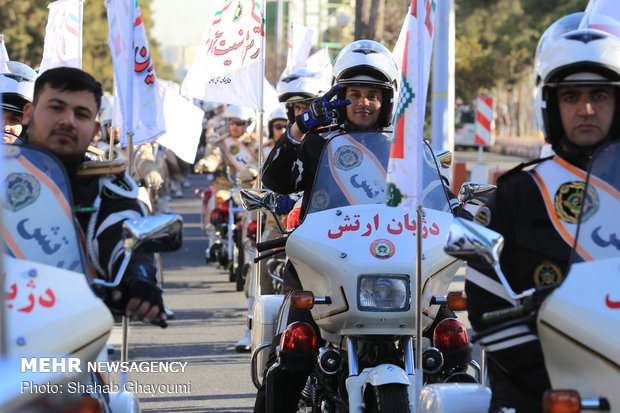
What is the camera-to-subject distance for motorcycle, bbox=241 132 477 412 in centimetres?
498

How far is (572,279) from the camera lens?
10.5ft

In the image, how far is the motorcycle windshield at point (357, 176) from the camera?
18.1 feet

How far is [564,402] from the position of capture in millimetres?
2959

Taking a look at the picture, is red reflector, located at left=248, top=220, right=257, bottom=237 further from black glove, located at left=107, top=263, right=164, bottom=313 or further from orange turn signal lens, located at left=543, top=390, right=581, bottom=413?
orange turn signal lens, located at left=543, top=390, right=581, bottom=413

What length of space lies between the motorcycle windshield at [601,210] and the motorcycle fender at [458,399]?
2.39 ft

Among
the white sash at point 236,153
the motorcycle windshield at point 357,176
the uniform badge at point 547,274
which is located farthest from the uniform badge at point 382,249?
the white sash at point 236,153

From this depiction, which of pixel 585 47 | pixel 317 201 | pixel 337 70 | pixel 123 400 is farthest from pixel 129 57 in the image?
pixel 585 47

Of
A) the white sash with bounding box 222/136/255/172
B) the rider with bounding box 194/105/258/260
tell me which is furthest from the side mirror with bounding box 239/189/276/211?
the white sash with bounding box 222/136/255/172

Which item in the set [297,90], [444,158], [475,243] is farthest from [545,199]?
[297,90]

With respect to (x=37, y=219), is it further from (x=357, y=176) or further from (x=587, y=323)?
(x=357, y=176)

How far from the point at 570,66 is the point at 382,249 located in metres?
1.64

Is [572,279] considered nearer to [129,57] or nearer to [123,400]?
[123,400]

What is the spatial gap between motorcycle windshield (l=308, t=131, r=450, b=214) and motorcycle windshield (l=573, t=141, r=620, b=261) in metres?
2.02

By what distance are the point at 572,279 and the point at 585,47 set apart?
2.67 feet
